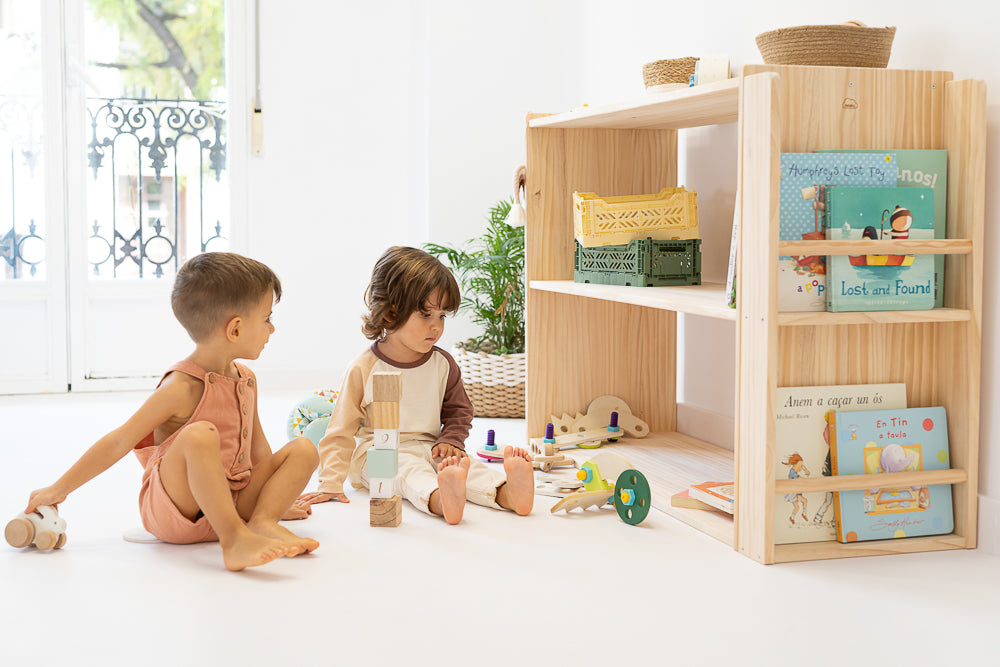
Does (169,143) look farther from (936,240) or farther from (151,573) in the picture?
(936,240)

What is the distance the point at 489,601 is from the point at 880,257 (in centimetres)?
85

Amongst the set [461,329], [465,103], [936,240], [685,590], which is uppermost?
[465,103]

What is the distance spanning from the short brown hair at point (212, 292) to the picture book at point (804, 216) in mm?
896

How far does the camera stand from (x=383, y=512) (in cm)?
182

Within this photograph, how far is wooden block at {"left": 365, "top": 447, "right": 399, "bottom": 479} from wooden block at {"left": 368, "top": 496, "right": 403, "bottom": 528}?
0.17ft

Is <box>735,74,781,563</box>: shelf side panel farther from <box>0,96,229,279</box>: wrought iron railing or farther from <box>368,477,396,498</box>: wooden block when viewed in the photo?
<box>0,96,229,279</box>: wrought iron railing

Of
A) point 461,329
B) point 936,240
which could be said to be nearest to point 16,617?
point 936,240

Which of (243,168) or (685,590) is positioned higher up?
(243,168)

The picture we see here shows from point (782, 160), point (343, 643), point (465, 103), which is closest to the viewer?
point (343, 643)

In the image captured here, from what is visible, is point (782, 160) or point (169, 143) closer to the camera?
point (782, 160)

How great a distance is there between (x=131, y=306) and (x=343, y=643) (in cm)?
266

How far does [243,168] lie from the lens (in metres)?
3.63

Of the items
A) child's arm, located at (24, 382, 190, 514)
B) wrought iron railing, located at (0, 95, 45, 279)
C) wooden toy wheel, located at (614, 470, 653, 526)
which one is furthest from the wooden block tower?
wrought iron railing, located at (0, 95, 45, 279)

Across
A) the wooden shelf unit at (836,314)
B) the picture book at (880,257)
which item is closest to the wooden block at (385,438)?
the wooden shelf unit at (836,314)
